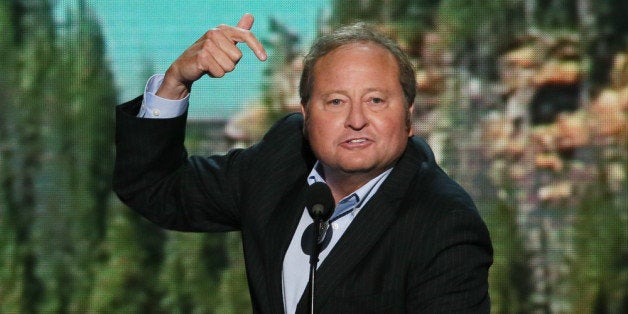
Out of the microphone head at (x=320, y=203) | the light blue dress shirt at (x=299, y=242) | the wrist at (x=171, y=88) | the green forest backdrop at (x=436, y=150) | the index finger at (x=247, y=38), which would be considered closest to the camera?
the microphone head at (x=320, y=203)

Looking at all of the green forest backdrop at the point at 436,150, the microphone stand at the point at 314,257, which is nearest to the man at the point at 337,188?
the microphone stand at the point at 314,257

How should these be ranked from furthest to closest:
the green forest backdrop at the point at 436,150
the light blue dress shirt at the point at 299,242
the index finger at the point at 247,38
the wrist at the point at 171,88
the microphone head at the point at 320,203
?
the green forest backdrop at the point at 436,150 < the wrist at the point at 171,88 < the light blue dress shirt at the point at 299,242 < the index finger at the point at 247,38 < the microphone head at the point at 320,203

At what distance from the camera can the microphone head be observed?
2436 millimetres

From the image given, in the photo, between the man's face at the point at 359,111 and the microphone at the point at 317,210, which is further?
the man's face at the point at 359,111

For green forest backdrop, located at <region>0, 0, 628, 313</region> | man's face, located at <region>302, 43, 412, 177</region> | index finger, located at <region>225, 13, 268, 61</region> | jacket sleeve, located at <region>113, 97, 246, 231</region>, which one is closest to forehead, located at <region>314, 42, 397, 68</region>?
man's face, located at <region>302, 43, 412, 177</region>

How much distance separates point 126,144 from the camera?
284 centimetres

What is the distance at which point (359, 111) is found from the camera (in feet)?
8.50

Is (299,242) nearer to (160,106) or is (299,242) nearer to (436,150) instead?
(160,106)

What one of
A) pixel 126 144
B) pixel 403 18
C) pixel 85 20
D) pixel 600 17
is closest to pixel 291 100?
pixel 403 18

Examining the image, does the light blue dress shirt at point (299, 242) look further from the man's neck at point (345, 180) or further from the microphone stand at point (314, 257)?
the microphone stand at point (314, 257)

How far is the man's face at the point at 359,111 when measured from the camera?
8.53 ft

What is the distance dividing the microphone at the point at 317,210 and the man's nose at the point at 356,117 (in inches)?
7.2

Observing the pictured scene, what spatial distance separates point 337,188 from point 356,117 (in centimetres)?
23

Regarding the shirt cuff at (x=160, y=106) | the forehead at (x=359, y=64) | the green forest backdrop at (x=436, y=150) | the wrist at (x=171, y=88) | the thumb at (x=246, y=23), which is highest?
the thumb at (x=246, y=23)
